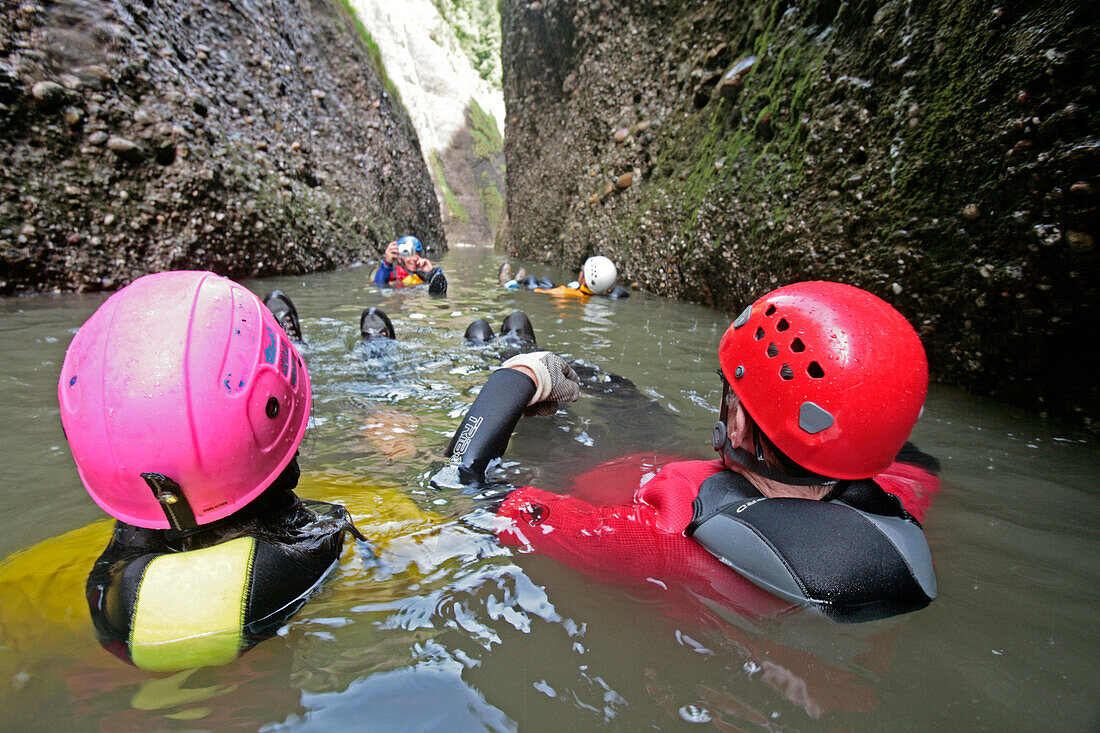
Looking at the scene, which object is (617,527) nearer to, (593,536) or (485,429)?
(593,536)

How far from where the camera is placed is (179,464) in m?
1.23

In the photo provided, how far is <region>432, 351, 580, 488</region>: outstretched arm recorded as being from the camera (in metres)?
2.26

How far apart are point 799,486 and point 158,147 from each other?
883 centimetres

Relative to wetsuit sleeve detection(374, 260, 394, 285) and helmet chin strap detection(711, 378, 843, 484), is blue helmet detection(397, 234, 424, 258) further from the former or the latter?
helmet chin strap detection(711, 378, 843, 484)

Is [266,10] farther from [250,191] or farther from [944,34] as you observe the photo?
[944,34]

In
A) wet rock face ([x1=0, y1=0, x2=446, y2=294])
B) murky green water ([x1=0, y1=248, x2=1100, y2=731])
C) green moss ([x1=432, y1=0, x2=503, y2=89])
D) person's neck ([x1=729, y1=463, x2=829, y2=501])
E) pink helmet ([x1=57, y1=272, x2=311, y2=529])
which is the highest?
green moss ([x1=432, y1=0, x2=503, y2=89])

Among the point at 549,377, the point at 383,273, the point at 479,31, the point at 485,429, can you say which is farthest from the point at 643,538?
the point at 479,31

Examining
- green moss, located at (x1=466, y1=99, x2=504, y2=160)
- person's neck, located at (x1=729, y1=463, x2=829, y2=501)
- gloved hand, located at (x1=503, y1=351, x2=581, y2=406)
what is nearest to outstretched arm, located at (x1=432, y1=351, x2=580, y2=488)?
gloved hand, located at (x1=503, y1=351, x2=581, y2=406)

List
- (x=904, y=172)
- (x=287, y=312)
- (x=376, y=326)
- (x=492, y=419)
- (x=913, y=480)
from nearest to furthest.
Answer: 1. (x=913, y=480)
2. (x=492, y=419)
3. (x=904, y=172)
4. (x=287, y=312)
5. (x=376, y=326)

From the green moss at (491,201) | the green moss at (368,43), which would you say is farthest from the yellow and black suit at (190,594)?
the green moss at (491,201)

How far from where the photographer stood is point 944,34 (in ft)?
11.5

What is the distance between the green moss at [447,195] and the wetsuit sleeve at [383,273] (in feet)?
122

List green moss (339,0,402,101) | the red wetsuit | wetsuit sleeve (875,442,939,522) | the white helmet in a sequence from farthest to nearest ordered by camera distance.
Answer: green moss (339,0,402,101) → the white helmet → wetsuit sleeve (875,442,939,522) → the red wetsuit

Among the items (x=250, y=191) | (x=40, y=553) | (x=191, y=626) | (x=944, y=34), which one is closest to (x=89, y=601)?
(x=191, y=626)
